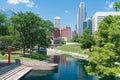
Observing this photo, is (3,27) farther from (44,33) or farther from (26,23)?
(26,23)

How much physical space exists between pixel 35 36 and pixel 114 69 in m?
69.0

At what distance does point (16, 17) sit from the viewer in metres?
85.2

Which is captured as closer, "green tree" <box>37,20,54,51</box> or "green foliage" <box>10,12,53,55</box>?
"green foliage" <box>10,12,53,55</box>

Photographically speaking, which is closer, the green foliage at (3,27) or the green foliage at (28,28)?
the green foliage at (28,28)

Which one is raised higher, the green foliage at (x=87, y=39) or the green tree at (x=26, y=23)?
the green tree at (x=26, y=23)

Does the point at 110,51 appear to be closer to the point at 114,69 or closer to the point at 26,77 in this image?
the point at 114,69

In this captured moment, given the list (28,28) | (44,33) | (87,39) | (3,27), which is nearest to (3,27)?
(3,27)

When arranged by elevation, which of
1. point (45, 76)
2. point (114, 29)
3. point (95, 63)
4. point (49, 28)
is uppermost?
point (49, 28)

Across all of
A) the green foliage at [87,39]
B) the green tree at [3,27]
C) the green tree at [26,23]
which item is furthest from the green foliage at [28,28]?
the green foliage at [87,39]

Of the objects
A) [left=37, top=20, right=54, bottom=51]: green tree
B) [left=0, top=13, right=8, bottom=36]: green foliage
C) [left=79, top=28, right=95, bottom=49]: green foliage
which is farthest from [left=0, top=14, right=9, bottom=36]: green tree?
[left=79, top=28, right=95, bottom=49]: green foliage

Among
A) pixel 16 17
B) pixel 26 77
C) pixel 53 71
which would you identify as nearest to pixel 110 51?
pixel 26 77

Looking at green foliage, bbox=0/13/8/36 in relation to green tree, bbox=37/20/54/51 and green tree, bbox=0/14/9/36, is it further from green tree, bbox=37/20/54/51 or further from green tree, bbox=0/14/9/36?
green tree, bbox=37/20/54/51

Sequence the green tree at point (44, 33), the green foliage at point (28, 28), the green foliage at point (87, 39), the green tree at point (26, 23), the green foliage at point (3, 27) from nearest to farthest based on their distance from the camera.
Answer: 1. the green tree at point (26, 23)
2. the green foliage at point (28, 28)
3. the green tree at point (44, 33)
4. the green foliage at point (3, 27)
5. the green foliage at point (87, 39)

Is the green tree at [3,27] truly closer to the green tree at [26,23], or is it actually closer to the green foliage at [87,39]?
the green tree at [26,23]
